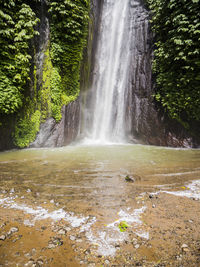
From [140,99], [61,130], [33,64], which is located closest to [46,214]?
[61,130]

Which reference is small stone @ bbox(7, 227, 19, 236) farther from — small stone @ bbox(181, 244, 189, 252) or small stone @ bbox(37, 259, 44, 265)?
small stone @ bbox(181, 244, 189, 252)

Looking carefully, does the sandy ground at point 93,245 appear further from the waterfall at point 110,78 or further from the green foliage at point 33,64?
the waterfall at point 110,78

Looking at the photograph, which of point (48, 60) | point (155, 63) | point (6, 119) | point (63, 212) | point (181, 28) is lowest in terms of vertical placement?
point (63, 212)

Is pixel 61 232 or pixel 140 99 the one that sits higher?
pixel 140 99

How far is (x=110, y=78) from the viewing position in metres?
12.9

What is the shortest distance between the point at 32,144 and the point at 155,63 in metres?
8.39

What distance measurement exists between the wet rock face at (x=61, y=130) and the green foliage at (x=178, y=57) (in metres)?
5.13

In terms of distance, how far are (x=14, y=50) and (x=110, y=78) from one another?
7.91 meters

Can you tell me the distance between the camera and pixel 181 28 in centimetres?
746

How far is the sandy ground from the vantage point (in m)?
1.31

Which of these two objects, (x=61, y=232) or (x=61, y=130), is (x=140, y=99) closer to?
(x=61, y=130)

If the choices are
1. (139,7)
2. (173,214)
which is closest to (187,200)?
(173,214)

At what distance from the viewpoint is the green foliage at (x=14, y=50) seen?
20.2 ft

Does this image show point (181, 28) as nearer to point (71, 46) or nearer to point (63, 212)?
point (71, 46)
